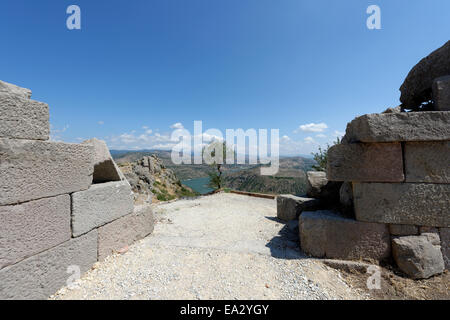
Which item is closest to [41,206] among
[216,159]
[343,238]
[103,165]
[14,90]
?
[103,165]

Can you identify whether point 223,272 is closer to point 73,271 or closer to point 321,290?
point 321,290

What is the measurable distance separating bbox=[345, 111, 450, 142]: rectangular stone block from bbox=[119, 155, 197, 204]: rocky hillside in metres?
11.3

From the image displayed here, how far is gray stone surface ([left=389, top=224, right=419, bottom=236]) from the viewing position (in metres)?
2.82

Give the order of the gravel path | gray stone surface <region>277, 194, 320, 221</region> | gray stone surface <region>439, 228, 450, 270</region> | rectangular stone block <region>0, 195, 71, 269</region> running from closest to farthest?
rectangular stone block <region>0, 195, 71, 269</region>
the gravel path
gray stone surface <region>439, 228, 450, 270</region>
gray stone surface <region>277, 194, 320, 221</region>

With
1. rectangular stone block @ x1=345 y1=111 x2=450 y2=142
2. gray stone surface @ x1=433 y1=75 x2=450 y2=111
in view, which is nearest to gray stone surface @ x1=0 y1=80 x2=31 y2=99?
rectangular stone block @ x1=345 y1=111 x2=450 y2=142

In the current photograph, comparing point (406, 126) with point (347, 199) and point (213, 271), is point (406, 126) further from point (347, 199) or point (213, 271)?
point (213, 271)

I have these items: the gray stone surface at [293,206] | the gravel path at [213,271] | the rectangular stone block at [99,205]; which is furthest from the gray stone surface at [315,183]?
the rectangular stone block at [99,205]

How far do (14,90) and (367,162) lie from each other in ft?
16.3

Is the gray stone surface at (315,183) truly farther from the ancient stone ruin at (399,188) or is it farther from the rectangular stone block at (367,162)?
the rectangular stone block at (367,162)

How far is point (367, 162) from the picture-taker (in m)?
2.93

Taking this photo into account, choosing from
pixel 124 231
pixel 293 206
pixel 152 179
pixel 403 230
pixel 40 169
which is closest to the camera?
pixel 40 169

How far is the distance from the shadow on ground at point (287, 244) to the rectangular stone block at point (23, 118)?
12.9 feet

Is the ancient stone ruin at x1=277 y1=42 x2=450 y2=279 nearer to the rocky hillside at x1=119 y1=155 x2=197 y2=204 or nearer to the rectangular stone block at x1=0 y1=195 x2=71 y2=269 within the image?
the rectangular stone block at x1=0 y1=195 x2=71 y2=269

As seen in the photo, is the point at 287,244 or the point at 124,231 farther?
the point at 287,244
